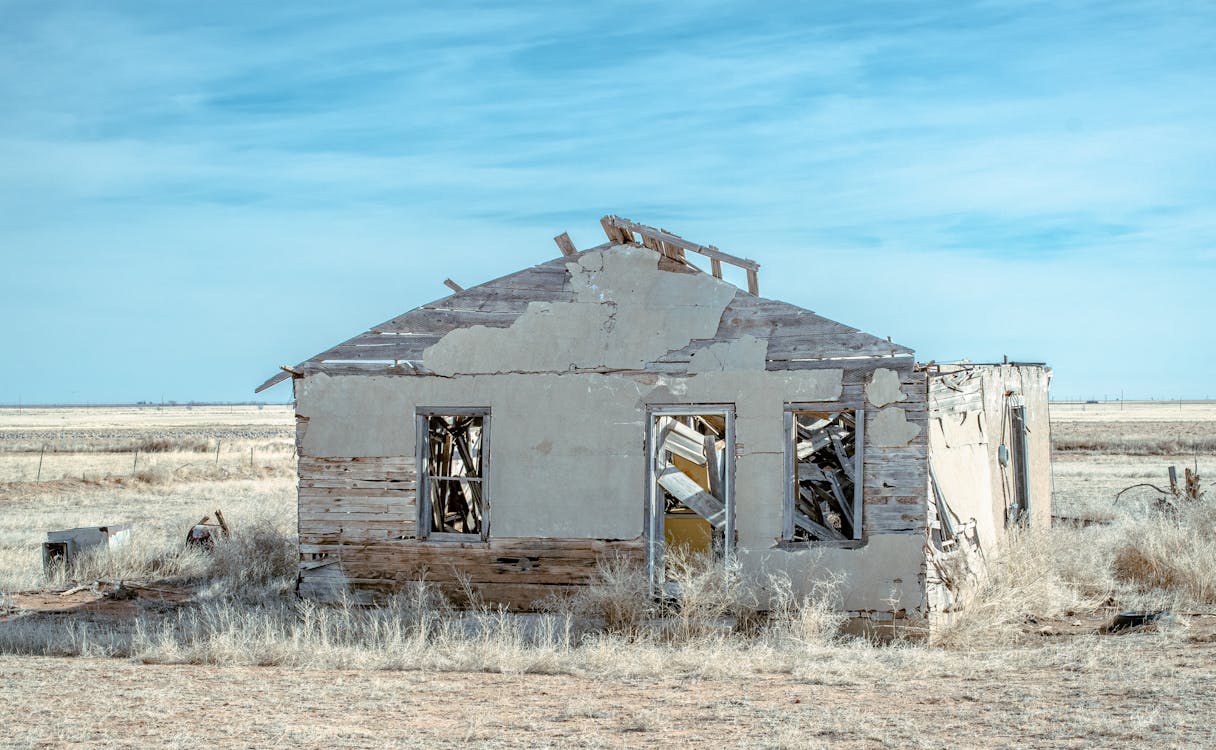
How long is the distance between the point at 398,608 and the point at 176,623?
2.26m

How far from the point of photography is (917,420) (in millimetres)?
10500

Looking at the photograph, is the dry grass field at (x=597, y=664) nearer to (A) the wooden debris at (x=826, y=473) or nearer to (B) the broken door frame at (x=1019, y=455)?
(B) the broken door frame at (x=1019, y=455)

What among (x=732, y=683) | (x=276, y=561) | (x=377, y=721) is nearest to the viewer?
(x=377, y=721)

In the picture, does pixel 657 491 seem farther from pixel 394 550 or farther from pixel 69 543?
pixel 69 543

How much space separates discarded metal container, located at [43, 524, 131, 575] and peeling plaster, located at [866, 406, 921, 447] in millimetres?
10056

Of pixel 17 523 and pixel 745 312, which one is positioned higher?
pixel 745 312

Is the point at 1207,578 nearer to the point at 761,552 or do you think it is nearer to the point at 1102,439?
the point at 761,552

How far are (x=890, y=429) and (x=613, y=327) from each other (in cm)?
271

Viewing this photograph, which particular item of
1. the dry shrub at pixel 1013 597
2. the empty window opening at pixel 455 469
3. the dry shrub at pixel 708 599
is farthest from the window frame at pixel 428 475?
the dry shrub at pixel 1013 597

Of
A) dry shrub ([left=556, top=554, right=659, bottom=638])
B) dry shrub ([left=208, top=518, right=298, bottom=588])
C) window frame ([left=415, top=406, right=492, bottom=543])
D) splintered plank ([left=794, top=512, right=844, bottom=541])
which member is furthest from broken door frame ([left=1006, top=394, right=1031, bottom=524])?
dry shrub ([left=208, top=518, right=298, bottom=588])

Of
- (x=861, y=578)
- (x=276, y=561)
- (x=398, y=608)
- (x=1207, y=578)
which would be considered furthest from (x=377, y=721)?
(x=1207, y=578)

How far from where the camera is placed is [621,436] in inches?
444

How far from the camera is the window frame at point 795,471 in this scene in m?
10.6

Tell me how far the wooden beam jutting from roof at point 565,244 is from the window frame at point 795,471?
2.60 meters
